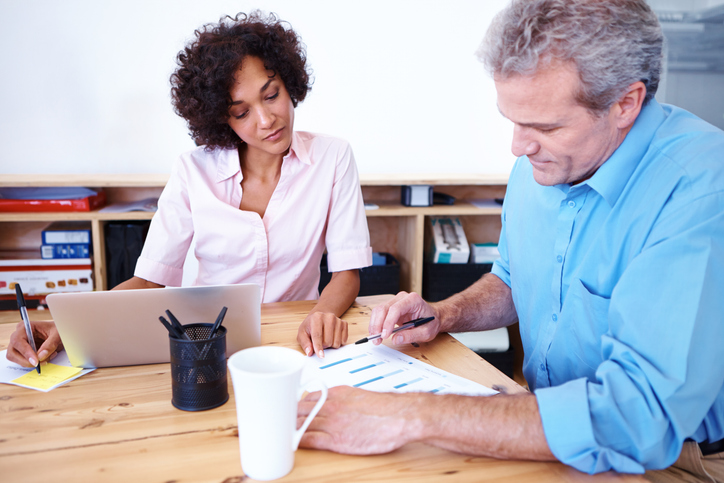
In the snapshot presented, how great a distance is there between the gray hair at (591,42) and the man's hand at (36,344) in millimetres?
980

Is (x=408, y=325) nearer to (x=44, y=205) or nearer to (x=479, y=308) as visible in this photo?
(x=479, y=308)

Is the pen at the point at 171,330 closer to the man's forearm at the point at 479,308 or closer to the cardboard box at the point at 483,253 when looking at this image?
the man's forearm at the point at 479,308

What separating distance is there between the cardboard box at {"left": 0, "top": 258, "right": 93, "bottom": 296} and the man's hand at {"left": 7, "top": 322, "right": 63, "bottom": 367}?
1.42 meters

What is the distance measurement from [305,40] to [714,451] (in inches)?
97.5

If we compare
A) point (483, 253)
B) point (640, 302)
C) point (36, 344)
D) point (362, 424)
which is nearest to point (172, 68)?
point (483, 253)

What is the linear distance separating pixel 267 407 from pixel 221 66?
3.75ft

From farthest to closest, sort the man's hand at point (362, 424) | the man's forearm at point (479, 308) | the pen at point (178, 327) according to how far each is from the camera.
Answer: the man's forearm at point (479, 308) < the pen at point (178, 327) < the man's hand at point (362, 424)

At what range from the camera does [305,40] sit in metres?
2.79

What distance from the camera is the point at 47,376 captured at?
98cm

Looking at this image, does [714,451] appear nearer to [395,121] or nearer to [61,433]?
[61,433]

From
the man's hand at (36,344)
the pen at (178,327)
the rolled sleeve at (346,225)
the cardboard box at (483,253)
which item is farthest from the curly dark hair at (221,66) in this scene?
the cardboard box at (483,253)

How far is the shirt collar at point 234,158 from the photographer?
5.39 feet

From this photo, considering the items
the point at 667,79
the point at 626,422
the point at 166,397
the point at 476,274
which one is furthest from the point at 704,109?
the point at 166,397

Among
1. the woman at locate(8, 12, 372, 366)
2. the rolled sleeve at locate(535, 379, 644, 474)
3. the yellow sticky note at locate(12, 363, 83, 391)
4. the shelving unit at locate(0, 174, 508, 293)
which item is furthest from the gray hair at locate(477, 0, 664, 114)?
the shelving unit at locate(0, 174, 508, 293)
